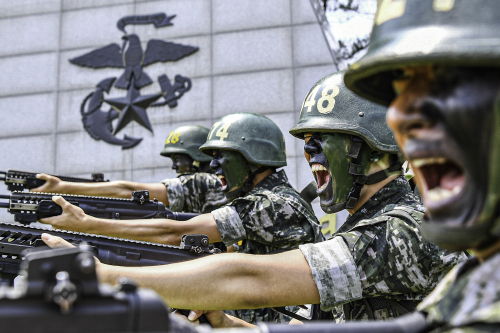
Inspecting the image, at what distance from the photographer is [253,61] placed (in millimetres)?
8867

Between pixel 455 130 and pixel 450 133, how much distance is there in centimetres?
1

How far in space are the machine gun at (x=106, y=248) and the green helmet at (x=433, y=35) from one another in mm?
2051

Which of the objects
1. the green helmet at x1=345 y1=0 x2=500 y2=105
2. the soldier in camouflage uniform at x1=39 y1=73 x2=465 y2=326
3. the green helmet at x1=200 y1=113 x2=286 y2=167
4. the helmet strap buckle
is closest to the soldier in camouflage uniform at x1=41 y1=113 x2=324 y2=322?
the green helmet at x1=200 y1=113 x2=286 y2=167

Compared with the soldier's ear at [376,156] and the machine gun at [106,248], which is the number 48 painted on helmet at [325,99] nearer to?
the soldier's ear at [376,156]

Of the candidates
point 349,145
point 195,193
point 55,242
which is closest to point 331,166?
point 349,145

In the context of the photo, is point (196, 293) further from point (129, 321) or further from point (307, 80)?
point (307, 80)

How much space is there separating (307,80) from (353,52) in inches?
33.0

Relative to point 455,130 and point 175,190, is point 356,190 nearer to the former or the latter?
point 455,130

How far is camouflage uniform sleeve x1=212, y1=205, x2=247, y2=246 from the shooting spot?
4055 mm

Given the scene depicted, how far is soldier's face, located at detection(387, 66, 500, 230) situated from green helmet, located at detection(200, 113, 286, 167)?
3710 mm

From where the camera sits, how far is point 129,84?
9250 mm

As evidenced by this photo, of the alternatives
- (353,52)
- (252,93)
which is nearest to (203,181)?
(252,93)

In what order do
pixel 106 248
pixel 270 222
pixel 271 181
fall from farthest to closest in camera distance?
pixel 271 181, pixel 270 222, pixel 106 248

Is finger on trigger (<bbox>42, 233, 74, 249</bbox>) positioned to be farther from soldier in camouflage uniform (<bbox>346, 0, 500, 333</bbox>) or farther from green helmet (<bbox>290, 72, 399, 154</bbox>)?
soldier in camouflage uniform (<bbox>346, 0, 500, 333</bbox>)
